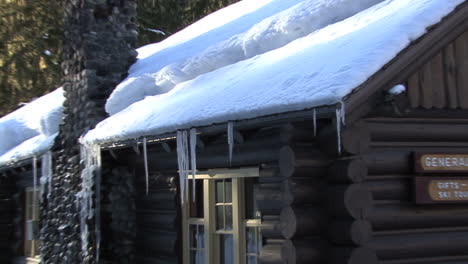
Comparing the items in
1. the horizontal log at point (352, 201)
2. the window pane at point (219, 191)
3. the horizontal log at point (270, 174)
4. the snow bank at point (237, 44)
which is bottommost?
the horizontal log at point (352, 201)

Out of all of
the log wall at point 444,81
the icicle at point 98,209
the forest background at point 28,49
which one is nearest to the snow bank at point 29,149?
the icicle at point 98,209

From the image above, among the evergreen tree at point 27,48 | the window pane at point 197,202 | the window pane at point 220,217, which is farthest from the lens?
the evergreen tree at point 27,48

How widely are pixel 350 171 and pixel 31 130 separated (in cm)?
975

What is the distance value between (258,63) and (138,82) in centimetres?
319

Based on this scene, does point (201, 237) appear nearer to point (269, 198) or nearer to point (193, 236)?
point (193, 236)

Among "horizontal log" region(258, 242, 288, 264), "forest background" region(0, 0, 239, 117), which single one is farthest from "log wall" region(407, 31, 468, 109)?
"forest background" region(0, 0, 239, 117)

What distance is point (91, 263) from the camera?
10.1 m

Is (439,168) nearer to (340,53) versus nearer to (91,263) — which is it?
(340,53)

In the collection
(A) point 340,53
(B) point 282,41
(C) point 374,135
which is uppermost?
(B) point 282,41

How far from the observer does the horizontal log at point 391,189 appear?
6.43 metres

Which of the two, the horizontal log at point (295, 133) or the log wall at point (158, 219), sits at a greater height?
the horizontal log at point (295, 133)

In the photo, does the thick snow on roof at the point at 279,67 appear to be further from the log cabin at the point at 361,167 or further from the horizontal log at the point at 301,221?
the horizontal log at the point at 301,221

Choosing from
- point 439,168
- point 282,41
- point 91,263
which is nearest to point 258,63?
point 282,41

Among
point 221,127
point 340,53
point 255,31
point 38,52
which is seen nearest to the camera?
point 340,53
